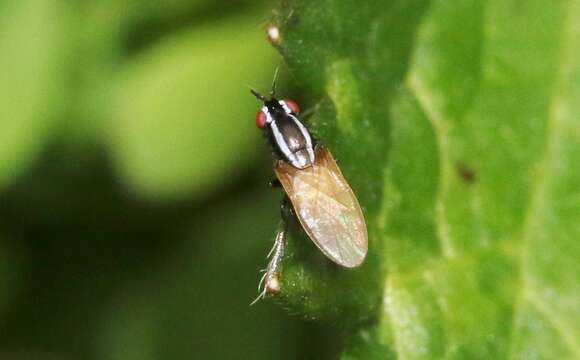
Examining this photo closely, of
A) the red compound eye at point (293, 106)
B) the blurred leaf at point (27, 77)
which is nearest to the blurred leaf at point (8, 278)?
the blurred leaf at point (27, 77)

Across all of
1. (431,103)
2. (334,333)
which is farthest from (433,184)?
(334,333)

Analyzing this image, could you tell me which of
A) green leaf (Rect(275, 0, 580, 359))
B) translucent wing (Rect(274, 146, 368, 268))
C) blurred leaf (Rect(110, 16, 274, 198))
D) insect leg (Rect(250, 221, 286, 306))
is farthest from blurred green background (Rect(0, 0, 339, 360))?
insect leg (Rect(250, 221, 286, 306))

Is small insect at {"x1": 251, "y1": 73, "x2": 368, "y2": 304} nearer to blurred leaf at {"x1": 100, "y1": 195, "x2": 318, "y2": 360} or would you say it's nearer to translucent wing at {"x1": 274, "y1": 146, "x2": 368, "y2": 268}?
translucent wing at {"x1": 274, "y1": 146, "x2": 368, "y2": 268}

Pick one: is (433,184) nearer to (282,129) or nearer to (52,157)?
(282,129)

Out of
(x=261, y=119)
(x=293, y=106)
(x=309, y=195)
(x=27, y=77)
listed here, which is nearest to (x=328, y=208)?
(x=309, y=195)

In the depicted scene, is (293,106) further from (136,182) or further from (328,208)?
(136,182)
